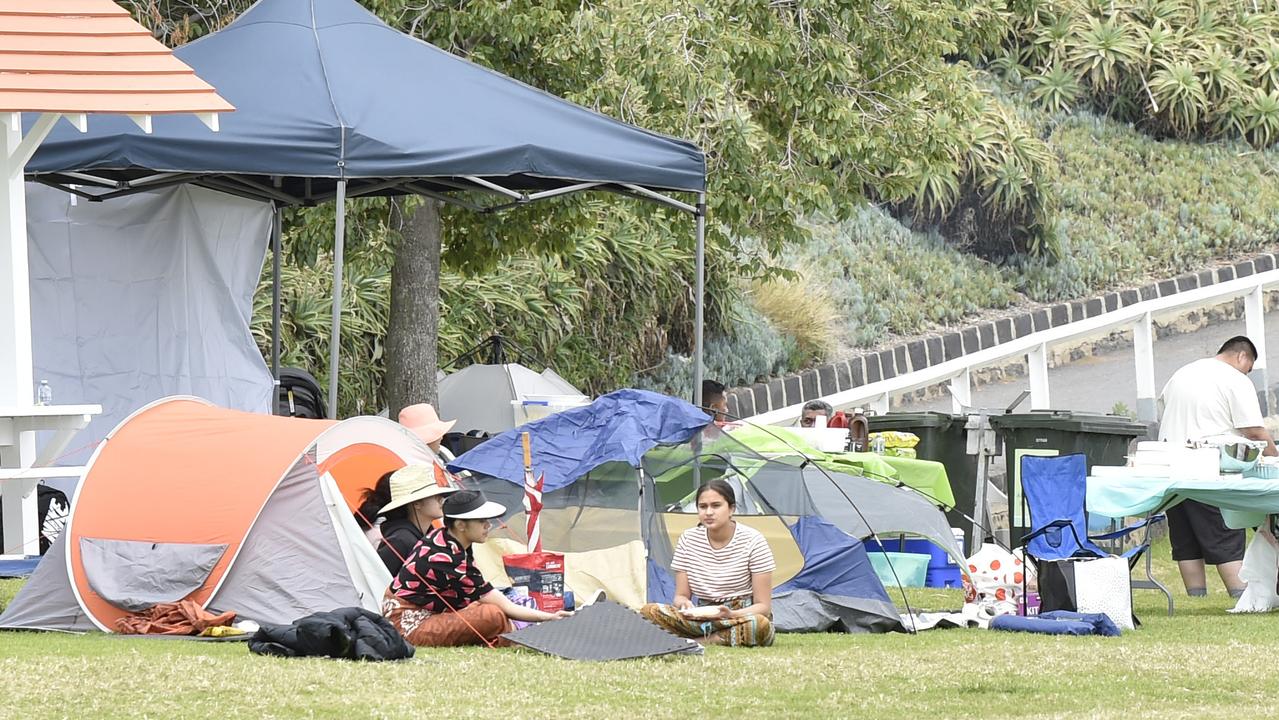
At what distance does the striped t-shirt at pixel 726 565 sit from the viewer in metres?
9.26

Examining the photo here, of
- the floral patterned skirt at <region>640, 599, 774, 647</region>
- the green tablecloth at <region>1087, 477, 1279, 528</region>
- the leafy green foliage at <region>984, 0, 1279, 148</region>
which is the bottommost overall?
the floral patterned skirt at <region>640, 599, 774, 647</region>

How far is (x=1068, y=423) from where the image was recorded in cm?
1369

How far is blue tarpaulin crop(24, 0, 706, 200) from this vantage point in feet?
34.5

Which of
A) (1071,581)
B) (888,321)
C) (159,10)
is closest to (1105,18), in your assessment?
(888,321)

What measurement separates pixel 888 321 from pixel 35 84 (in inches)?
517

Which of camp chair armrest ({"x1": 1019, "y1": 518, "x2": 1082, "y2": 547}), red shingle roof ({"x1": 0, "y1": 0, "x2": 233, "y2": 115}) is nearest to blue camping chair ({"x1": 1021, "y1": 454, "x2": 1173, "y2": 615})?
camp chair armrest ({"x1": 1019, "y1": 518, "x2": 1082, "y2": 547})

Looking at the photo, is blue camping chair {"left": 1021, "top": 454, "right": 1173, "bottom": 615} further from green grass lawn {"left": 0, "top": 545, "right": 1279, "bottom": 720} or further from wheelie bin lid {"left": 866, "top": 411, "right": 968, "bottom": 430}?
wheelie bin lid {"left": 866, "top": 411, "right": 968, "bottom": 430}

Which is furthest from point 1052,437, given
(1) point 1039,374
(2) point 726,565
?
(2) point 726,565

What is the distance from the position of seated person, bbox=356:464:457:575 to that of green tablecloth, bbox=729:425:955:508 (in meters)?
2.58

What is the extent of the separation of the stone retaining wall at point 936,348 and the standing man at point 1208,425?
696 centimetres

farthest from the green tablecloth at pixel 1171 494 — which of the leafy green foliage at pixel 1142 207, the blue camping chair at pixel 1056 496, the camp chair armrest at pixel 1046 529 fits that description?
the leafy green foliage at pixel 1142 207

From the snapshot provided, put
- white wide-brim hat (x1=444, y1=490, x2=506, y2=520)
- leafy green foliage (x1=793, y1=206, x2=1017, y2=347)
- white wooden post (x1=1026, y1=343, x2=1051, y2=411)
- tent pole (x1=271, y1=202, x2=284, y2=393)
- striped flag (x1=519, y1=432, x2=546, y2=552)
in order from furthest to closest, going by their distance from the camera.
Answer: leafy green foliage (x1=793, y1=206, x2=1017, y2=347), white wooden post (x1=1026, y1=343, x2=1051, y2=411), tent pole (x1=271, y1=202, x2=284, y2=393), striped flag (x1=519, y1=432, x2=546, y2=552), white wide-brim hat (x1=444, y1=490, x2=506, y2=520)

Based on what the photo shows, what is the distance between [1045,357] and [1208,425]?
15.5 ft

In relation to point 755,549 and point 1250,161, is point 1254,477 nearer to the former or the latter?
point 755,549
